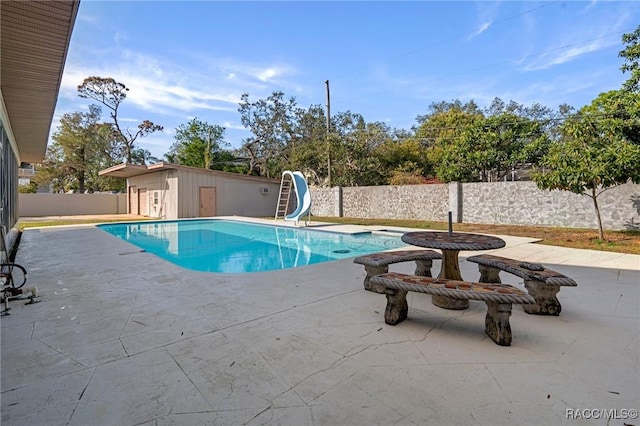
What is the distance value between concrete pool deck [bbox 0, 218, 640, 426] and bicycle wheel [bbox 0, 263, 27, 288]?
352 millimetres

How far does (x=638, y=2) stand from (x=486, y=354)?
602 inches

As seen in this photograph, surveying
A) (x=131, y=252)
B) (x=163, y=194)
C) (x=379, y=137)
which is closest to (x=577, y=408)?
(x=131, y=252)

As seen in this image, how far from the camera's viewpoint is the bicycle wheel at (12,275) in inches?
143

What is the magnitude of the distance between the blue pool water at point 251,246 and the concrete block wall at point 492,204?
500cm

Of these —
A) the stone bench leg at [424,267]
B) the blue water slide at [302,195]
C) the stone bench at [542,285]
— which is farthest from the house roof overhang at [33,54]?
the blue water slide at [302,195]

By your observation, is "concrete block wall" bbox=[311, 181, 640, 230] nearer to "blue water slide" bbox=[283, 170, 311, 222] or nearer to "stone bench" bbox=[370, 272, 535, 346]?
"blue water slide" bbox=[283, 170, 311, 222]

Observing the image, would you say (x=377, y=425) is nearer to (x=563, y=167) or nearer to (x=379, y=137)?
(x=563, y=167)

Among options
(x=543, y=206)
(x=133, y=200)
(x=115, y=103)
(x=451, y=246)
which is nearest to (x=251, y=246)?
(x=451, y=246)

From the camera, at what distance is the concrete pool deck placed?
1699 mm

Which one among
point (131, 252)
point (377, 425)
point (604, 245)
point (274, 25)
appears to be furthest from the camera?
point (274, 25)

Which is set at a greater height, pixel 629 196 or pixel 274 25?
pixel 274 25

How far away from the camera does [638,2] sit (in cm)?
1096

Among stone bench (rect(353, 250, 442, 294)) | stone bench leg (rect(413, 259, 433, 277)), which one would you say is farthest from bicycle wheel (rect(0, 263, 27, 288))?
stone bench leg (rect(413, 259, 433, 277))

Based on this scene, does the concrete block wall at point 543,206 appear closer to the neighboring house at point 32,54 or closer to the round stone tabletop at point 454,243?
the round stone tabletop at point 454,243
